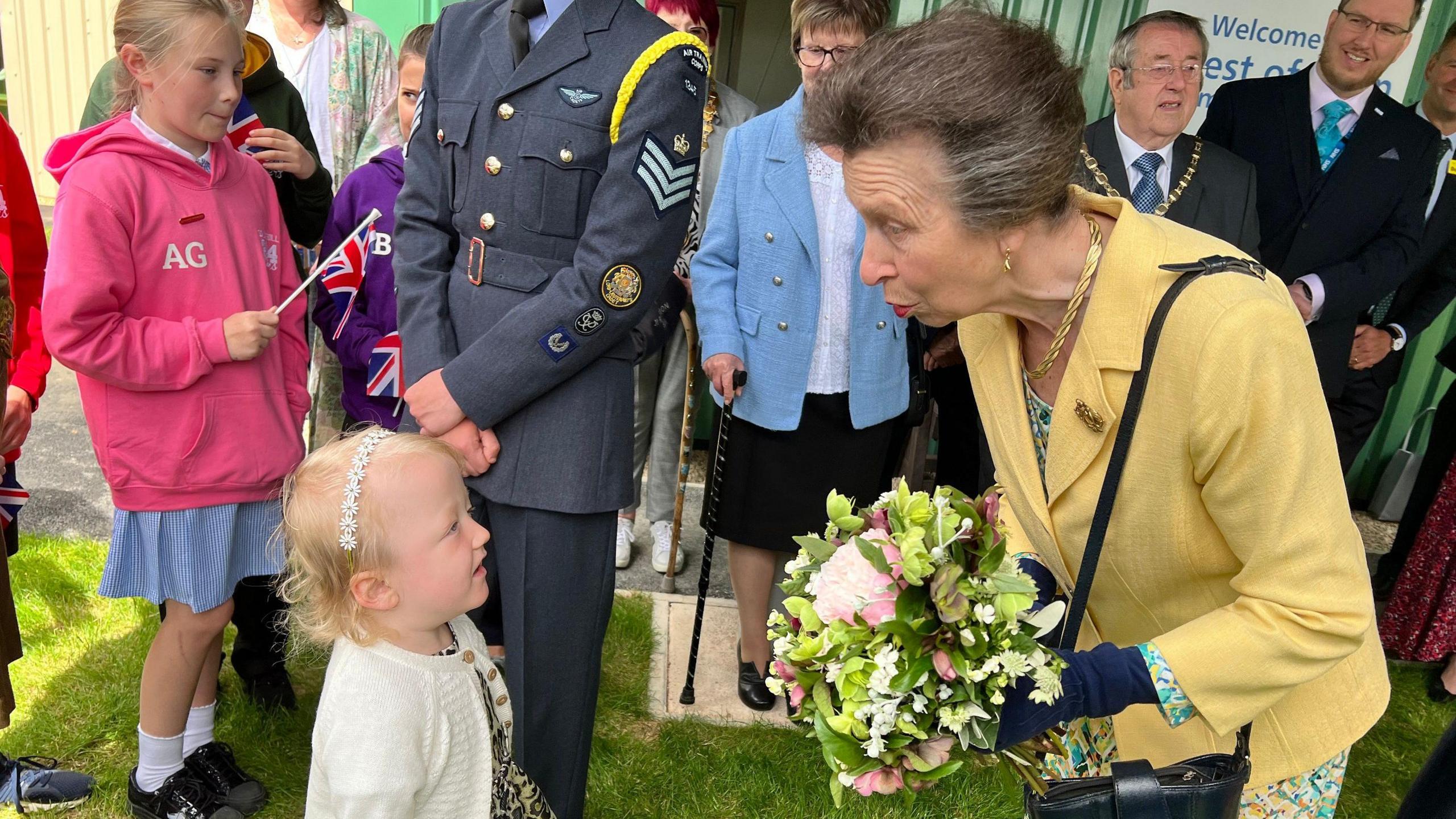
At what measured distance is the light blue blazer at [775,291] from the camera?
335 centimetres

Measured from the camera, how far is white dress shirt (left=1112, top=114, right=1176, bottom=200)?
12.7 ft

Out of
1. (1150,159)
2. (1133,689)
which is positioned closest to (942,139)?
(1133,689)

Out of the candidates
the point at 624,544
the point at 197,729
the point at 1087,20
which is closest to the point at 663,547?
the point at 624,544

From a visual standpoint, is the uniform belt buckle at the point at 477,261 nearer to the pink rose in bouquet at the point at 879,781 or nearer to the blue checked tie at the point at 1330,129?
the pink rose in bouquet at the point at 879,781

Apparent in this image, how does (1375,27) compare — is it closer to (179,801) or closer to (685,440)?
(685,440)

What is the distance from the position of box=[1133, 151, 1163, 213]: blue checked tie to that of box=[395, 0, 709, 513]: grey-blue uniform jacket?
2.07 metres

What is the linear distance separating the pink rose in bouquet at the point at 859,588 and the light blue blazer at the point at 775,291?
Result: 1.86m

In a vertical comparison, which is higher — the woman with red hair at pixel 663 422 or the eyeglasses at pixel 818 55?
the eyeglasses at pixel 818 55

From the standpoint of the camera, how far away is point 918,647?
1490 mm

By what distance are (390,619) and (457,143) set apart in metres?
1.06

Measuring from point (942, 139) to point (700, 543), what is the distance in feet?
11.5

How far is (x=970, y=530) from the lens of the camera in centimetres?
159

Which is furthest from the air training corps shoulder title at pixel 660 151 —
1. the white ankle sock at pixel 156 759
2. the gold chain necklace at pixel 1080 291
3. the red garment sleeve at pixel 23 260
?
the white ankle sock at pixel 156 759

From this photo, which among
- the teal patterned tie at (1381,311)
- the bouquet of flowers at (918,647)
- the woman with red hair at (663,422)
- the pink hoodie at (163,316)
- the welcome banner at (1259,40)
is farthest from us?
the welcome banner at (1259,40)
